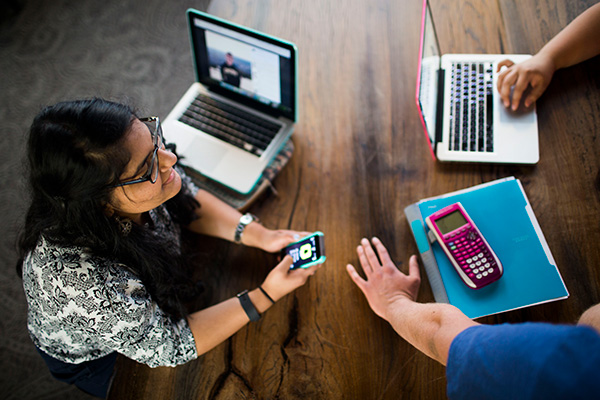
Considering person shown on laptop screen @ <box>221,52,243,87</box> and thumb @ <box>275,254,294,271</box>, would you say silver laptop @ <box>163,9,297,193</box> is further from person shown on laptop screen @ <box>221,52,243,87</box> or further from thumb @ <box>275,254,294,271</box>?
thumb @ <box>275,254,294,271</box>

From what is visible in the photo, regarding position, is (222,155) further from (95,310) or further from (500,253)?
(500,253)

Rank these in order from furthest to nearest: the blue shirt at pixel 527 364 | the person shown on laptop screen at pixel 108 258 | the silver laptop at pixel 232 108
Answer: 1. the silver laptop at pixel 232 108
2. the person shown on laptop screen at pixel 108 258
3. the blue shirt at pixel 527 364

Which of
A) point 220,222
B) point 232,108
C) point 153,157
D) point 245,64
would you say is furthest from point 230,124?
point 153,157

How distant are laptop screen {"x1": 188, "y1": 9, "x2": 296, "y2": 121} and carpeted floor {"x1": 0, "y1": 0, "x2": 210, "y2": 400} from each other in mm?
325

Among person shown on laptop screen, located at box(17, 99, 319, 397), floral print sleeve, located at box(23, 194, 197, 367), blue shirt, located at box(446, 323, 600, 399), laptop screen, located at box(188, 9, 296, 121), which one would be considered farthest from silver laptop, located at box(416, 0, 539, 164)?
floral print sleeve, located at box(23, 194, 197, 367)

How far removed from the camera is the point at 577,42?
1.15m

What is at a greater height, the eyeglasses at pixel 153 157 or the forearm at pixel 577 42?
the forearm at pixel 577 42

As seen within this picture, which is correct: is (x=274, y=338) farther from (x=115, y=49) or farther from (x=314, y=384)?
(x=115, y=49)

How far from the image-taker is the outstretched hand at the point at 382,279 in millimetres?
1013

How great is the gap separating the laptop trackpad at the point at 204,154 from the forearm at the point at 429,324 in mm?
630

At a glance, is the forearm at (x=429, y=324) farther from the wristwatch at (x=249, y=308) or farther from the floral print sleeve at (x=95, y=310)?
the floral print sleeve at (x=95, y=310)

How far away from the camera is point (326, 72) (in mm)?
1328

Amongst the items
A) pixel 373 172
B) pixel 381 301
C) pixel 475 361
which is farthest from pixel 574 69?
pixel 475 361

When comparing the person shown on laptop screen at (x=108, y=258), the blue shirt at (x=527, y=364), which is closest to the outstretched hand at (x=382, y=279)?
the person shown on laptop screen at (x=108, y=258)
